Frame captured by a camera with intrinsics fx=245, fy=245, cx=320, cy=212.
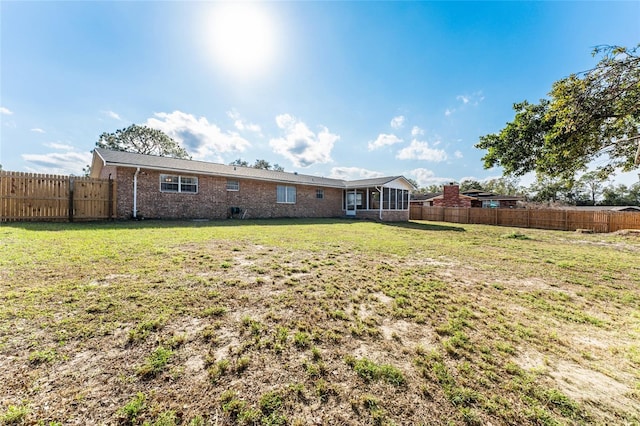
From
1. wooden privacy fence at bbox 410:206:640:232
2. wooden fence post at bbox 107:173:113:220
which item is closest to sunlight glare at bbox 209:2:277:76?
wooden fence post at bbox 107:173:113:220

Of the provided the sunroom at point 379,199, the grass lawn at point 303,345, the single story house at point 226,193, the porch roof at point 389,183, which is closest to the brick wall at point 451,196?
the sunroom at point 379,199

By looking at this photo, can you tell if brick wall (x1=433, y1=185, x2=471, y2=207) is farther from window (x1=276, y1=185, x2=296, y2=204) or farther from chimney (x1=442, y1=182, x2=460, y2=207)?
window (x1=276, y1=185, x2=296, y2=204)

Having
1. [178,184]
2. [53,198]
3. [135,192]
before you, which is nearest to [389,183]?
[178,184]

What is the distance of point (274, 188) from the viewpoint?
643 inches

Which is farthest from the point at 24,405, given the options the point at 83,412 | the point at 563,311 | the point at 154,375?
the point at 563,311

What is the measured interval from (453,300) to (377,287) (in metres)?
1.01

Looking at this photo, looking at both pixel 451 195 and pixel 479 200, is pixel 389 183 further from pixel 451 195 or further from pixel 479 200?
pixel 479 200

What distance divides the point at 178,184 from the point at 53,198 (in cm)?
452

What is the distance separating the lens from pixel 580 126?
5703mm

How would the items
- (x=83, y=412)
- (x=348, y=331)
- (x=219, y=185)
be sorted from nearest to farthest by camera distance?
(x=83, y=412)
(x=348, y=331)
(x=219, y=185)

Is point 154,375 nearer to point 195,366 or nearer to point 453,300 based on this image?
point 195,366

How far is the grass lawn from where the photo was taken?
58.7 inches

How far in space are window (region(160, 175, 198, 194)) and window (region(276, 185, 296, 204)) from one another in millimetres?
5076

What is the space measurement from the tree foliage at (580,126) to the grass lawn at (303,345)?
3624 mm
